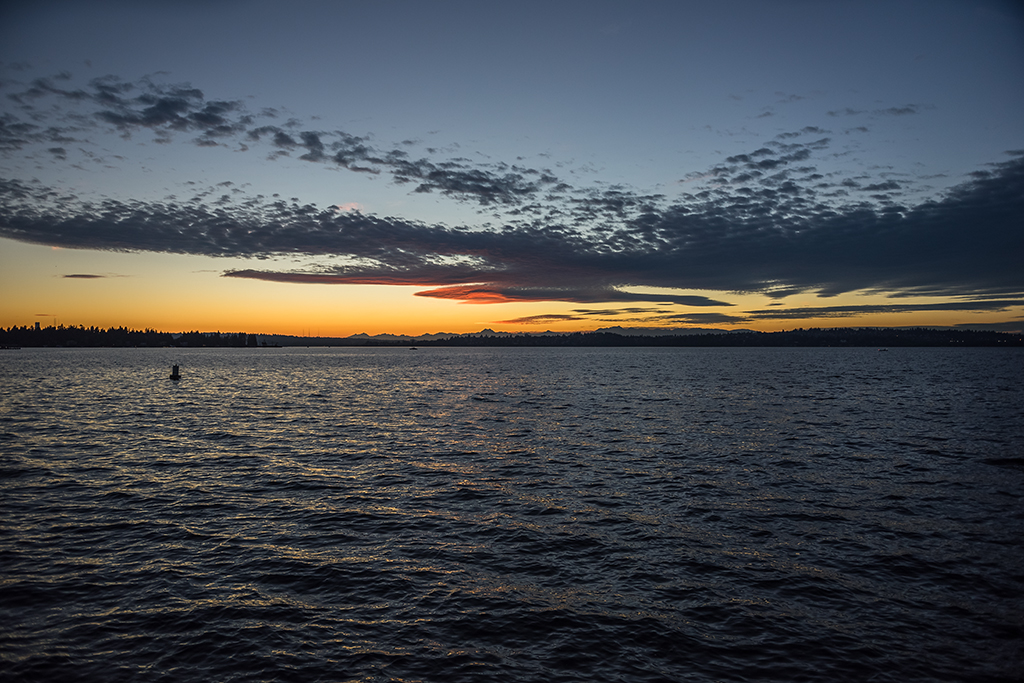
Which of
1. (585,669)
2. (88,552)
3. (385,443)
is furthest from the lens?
(385,443)

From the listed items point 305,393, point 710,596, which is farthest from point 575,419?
point 305,393

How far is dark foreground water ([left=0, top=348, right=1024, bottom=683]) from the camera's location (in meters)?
12.1

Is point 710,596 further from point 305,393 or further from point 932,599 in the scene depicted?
point 305,393

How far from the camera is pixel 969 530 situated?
20.4 m

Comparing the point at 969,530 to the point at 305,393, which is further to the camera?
the point at 305,393

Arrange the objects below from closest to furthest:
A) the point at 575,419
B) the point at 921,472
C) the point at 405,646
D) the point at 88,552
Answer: the point at 405,646 < the point at 88,552 < the point at 921,472 < the point at 575,419

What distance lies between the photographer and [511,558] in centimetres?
1783

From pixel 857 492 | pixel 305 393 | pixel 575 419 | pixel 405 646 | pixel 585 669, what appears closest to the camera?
pixel 585 669

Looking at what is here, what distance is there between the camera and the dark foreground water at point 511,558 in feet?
39.7

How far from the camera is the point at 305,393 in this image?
79.3 m

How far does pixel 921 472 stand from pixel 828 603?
67.4 ft

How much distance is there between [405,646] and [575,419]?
39924 mm

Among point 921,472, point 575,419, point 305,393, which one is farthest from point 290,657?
point 305,393

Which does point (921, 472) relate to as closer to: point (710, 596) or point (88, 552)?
point (710, 596)
